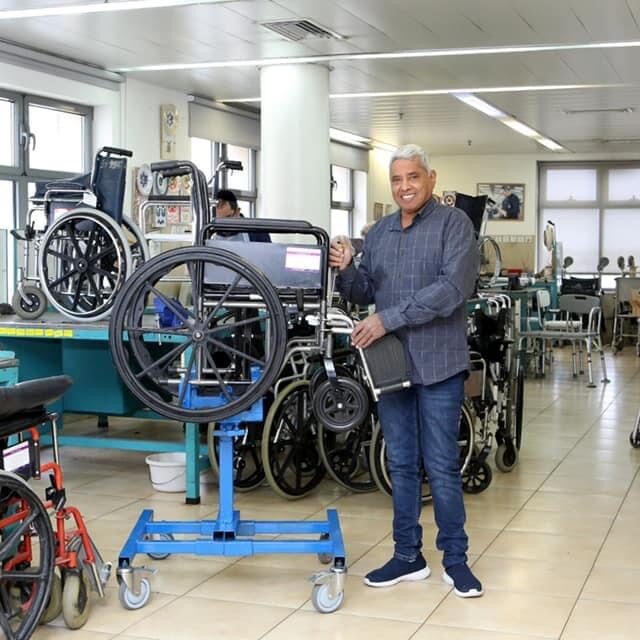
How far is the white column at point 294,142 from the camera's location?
27.4 ft

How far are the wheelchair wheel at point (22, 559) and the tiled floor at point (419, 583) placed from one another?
0.72 feet

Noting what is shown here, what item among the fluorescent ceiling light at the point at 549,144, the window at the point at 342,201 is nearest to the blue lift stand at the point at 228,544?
the window at the point at 342,201

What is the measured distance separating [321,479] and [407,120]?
738cm

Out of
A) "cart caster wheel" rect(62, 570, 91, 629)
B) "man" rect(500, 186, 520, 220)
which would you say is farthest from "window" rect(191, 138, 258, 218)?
"cart caster wheel" rect(62, 570, 91, 629)

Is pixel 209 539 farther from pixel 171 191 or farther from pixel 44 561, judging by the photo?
pixel 171 191

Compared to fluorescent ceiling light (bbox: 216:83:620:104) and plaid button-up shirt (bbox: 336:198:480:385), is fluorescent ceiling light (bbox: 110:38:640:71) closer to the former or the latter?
fluorescent ceiling light (bbox: 216:83:620:104)

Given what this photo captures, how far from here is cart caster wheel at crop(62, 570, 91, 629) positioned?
3.25 m

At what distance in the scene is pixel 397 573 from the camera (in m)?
3.70

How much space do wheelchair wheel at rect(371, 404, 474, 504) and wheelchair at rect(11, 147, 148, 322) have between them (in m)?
1.50

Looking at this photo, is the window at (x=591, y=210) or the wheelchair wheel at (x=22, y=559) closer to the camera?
the wheelchair wheel at (x=22, y=559)

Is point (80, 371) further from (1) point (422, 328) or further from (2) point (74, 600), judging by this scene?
(1) point (422, 328)

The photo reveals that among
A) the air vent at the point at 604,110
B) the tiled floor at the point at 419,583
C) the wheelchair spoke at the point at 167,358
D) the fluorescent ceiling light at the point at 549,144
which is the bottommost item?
the tiled floor at the point at 419,583

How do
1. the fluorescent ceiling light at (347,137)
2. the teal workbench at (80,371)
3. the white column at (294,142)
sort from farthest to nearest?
the fluorescent ceiling light at (347,137)
the white column at (294,142)
the teal workbench at (80,371)

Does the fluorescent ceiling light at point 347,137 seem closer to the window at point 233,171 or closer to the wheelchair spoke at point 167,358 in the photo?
the window at point 233,171
